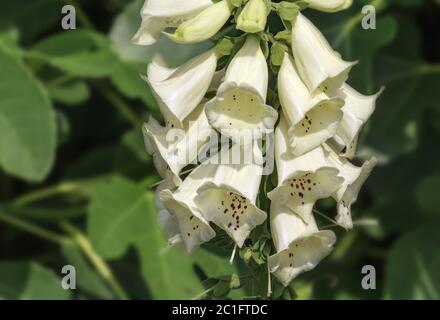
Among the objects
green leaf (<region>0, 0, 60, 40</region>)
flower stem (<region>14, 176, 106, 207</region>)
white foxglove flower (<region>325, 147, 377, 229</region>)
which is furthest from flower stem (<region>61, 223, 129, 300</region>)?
white foxglove flower (<region>325, 147, 377, 229</region>)

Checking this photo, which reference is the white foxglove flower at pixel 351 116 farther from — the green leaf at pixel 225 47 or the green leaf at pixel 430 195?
the green leaf at pixel 430 195

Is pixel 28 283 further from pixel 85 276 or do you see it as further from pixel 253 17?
pixel 253 17

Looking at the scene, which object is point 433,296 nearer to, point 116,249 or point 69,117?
point 116,249

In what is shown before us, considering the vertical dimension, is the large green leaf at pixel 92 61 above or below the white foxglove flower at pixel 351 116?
below

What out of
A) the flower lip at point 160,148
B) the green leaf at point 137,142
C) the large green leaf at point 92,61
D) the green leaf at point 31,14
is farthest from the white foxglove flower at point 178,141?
the green leaf at point 31,14

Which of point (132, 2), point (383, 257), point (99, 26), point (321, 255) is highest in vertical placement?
point (321, 255)

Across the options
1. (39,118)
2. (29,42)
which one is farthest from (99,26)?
(39,118)
